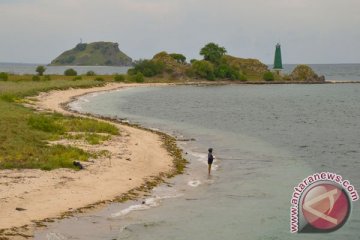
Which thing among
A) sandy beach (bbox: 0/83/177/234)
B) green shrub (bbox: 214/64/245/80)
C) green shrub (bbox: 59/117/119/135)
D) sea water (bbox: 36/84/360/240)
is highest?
green shrub (bbox: 214/64/245/80)

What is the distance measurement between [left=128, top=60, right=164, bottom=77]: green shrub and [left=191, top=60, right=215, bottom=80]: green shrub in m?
11.8

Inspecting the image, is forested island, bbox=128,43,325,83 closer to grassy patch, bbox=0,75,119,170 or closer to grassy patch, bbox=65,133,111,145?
grassy patch, bbox=0,75,119,170

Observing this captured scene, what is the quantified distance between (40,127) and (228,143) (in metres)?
16.1

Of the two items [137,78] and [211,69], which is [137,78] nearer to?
[137,78]

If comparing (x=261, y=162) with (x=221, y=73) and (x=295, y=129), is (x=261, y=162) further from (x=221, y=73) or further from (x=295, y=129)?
(x=221, y=73)

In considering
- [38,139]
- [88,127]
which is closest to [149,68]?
[88,127]

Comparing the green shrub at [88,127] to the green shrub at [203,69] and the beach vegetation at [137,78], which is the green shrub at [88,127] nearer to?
the beach vegetation at [137,78]

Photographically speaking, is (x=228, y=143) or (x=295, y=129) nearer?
(x=228, y=143)

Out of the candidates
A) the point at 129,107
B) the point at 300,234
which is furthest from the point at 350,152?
the point at 129,107

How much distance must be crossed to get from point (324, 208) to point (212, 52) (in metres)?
163

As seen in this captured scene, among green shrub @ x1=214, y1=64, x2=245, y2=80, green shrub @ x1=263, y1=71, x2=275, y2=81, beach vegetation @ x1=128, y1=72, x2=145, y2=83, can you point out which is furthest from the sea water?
green shrub @ x1=263, y1=71, x2=275, y2=81

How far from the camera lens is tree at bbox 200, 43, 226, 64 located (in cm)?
17776

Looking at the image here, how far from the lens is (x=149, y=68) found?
538 feet

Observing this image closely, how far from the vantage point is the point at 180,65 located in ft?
569
